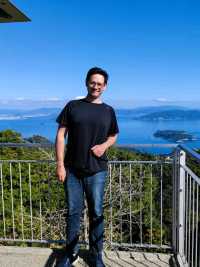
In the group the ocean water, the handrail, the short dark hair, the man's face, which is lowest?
the ocean water

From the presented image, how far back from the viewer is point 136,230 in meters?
11.2

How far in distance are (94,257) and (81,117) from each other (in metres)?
1.31

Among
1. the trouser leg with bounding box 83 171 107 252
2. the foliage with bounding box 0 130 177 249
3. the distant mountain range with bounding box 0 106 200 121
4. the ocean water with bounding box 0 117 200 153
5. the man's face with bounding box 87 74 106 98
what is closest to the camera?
the man's face with bounding box 87 74 106 98

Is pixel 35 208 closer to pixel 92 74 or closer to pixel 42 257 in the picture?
pixel 42 257

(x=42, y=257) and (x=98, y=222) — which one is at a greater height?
(x=98, y=222)

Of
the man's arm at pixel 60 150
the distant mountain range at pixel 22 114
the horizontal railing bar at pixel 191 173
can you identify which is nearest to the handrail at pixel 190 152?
the horizontal railing bar at pixel 191 173

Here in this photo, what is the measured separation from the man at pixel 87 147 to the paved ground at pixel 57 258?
2.07 ft

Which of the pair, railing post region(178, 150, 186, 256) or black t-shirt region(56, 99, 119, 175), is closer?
black t-shirt region(56, 99, 119, 175)

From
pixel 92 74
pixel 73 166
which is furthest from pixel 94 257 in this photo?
pixel 92 74

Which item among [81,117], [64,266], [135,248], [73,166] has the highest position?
[81,117]

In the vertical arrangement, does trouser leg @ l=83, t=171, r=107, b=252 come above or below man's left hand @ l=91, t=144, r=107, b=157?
below

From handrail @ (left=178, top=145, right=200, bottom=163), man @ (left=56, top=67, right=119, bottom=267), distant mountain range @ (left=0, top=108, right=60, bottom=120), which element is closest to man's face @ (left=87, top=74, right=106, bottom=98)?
man @ (left=56, top=67, right=119, bottom=267)

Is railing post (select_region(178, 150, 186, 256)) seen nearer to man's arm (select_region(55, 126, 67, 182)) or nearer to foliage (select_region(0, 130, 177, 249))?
foliage (select_region(0, 130, 177, 249))

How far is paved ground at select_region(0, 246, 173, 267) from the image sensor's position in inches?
138
